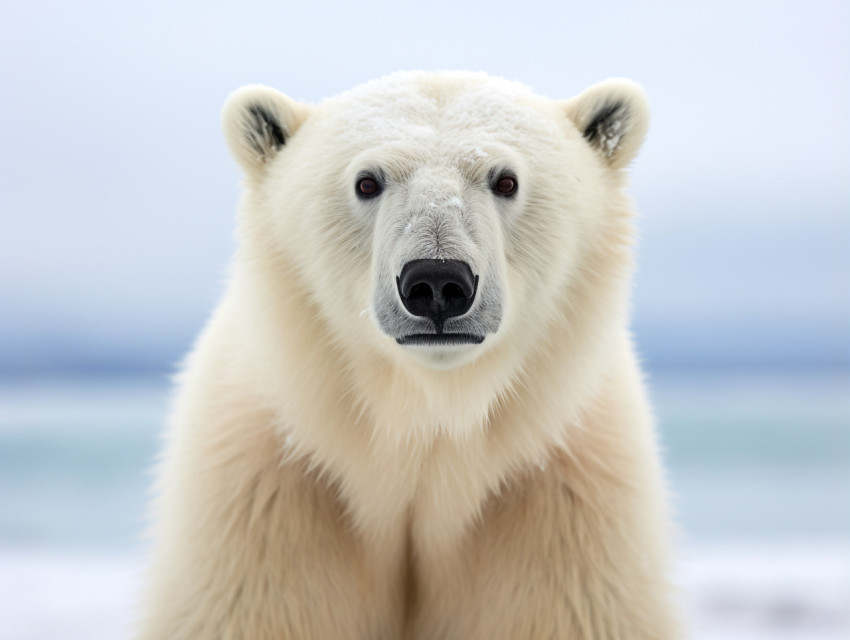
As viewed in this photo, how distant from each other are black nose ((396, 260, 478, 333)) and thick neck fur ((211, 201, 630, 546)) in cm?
43

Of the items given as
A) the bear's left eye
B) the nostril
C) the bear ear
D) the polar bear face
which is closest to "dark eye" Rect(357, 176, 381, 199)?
the polar bear face

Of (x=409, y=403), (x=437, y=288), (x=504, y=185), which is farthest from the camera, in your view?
(x=409, y=403)

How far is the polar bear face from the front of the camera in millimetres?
1865

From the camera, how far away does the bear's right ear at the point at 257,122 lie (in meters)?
2.43

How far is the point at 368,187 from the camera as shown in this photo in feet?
6.97

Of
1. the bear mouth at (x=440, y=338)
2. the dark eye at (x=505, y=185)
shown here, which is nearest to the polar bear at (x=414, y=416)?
the dark eye at (x=505, y=185)

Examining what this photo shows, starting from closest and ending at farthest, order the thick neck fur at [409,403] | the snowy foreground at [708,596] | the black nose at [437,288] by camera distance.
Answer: the black nose at [437,288], the thick neck fur at [409,403], the snowy foreground at [708,596]

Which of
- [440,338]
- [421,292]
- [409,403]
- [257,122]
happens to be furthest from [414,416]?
[257,122]

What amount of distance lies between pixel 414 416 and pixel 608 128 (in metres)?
1.07

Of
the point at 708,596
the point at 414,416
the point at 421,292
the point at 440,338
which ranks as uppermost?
the point at 421,292

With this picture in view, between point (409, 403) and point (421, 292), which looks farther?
point (409, 403)

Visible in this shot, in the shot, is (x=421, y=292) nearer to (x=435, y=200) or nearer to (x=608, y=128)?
(x=435, y=200)

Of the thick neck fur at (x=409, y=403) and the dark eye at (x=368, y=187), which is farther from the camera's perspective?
the thick neck fur at (x=409, y=403)

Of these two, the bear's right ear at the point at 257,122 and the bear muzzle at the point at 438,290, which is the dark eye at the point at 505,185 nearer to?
the bear muzzle at the point at 438,290
